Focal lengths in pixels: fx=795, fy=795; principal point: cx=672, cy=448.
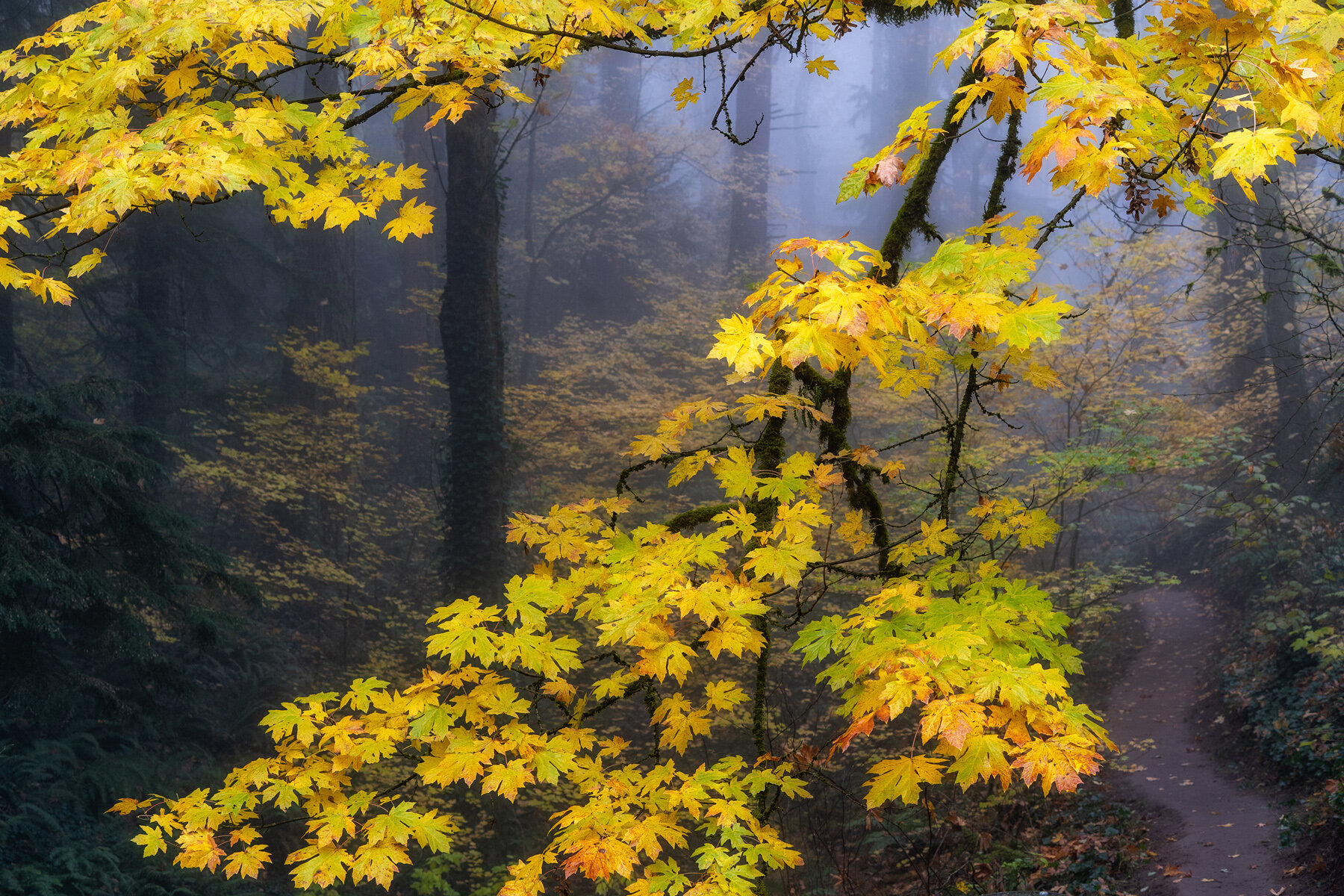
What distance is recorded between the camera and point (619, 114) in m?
23.6

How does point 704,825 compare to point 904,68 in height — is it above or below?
below

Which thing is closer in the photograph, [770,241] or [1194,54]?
[1194,54]

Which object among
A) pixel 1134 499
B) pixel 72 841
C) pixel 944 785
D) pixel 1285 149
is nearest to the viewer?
pixel 1285 149

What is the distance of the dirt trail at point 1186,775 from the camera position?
20.1 ft

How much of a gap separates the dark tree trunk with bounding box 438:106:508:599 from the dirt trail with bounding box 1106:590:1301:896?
7.69 metres

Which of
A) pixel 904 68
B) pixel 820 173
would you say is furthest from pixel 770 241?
pixel 820 173

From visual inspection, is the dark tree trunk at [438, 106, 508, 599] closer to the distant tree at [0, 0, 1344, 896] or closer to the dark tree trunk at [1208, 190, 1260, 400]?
the distant tree at [0, 0, 1344, 896]

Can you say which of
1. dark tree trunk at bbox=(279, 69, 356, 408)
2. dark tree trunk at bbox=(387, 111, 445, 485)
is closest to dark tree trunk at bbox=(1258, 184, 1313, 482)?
dark tree trunk at bbox=(387, 111, 445, 485)

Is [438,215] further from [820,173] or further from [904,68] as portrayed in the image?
[820,173]

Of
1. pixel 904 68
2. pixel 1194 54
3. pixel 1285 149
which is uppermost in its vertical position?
pixel 904 68

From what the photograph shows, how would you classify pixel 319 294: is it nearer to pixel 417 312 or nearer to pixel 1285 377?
pixel 417 312

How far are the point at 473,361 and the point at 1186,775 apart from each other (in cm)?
964

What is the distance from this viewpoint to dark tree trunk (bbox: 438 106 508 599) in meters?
10.3

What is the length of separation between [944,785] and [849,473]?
251 inches
